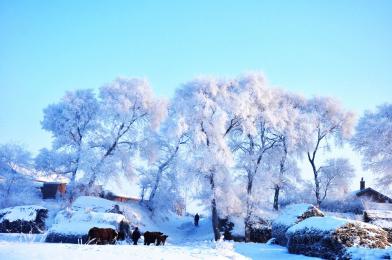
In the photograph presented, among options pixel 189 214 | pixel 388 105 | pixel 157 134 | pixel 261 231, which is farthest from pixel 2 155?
pixel 388 105

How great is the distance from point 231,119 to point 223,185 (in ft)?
19.3

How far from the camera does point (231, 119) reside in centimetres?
3444

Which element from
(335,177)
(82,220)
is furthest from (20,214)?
(335,177)

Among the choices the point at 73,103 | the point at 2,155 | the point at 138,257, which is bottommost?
the point at 138,257

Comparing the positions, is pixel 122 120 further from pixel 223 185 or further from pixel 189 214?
pixel 189 214

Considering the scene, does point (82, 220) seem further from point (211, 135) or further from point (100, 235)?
point (211, 135)

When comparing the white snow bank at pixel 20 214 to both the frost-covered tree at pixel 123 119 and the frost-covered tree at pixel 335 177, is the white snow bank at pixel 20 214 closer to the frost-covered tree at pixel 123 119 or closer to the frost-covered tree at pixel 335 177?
the frost-covered tree at pixel 123 119

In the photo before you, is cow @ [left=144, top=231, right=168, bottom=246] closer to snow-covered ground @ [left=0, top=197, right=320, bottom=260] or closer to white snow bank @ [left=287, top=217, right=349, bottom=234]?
snow-covered ground @ [left=0, top=197, right=320, bottom=260]

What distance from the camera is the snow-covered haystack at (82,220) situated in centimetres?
2177

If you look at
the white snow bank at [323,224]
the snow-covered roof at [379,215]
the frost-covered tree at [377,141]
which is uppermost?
the frost-covered tree at [377,141]

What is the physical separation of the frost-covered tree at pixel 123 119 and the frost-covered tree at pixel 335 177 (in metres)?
18.8

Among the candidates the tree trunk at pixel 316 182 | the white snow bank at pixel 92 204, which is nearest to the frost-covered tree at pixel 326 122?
the tree trunk at pixel 316 182

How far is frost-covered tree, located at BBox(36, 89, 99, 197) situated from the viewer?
40.6 m

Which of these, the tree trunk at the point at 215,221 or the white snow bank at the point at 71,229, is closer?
the white snow bank at the point at 71,229
